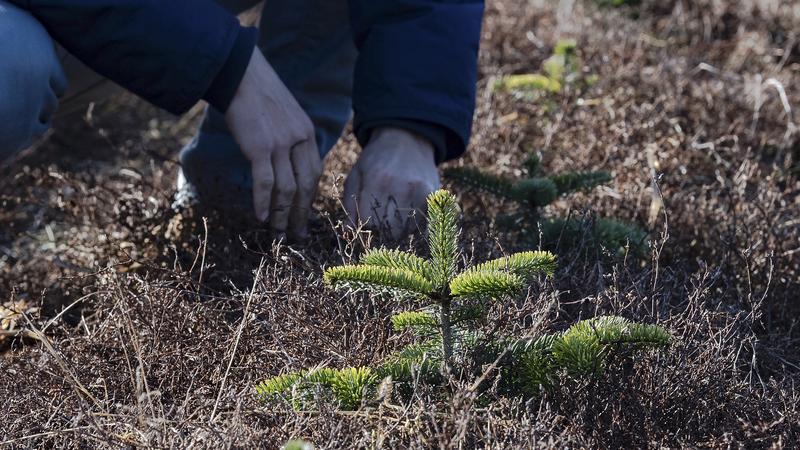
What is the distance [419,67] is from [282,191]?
432mm

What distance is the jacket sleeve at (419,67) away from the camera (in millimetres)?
2273

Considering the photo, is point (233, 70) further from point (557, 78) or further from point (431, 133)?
point (557, 78)

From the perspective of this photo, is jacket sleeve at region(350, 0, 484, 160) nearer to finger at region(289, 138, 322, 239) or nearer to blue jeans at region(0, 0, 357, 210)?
finger at region(289, 138, 322, 239)

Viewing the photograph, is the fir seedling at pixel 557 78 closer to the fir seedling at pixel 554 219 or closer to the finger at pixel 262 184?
the fir seedling at pixel 554 219

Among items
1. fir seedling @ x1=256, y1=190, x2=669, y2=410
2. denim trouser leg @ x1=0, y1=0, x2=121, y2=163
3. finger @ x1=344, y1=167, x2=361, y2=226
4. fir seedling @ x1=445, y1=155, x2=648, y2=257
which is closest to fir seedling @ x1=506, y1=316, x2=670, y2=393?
fir seedling @ x1=256, y1=190, x2=669, y2=410

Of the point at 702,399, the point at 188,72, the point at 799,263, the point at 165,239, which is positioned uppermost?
the point at 188,72

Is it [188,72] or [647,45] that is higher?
[188,72]

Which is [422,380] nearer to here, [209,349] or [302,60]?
[209,349]

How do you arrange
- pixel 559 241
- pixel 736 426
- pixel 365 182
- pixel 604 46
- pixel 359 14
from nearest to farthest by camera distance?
pixel 736 426
pixel 559 241
pixel 365 182
pixel 359 14
pixel 604 46

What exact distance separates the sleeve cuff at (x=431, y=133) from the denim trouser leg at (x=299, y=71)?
514 millimetres

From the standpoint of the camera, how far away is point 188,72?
209 centimetres

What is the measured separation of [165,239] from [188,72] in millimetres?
558

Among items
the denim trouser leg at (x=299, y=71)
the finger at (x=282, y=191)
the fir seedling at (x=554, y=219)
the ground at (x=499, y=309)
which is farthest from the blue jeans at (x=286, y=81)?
the fir seedling at (x=554, y=219)

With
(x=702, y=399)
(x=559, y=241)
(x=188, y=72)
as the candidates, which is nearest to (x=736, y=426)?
(x=702, y=399)
